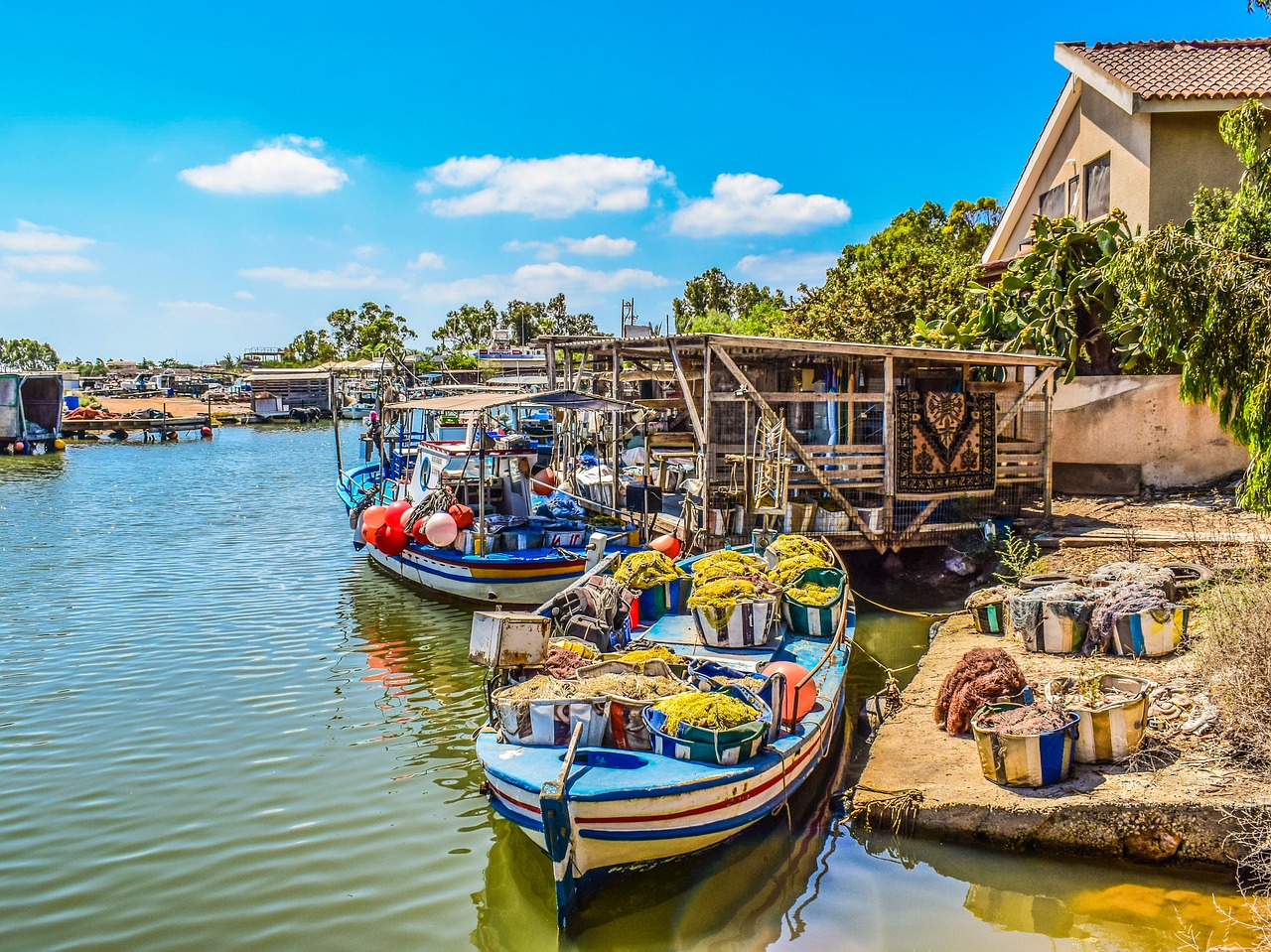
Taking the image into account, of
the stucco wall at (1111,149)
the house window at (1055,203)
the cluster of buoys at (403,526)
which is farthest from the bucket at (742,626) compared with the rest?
the house window at (1055,203)

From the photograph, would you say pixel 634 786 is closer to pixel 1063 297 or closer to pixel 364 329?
pixel 1063 297

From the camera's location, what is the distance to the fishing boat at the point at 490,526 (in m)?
14.5

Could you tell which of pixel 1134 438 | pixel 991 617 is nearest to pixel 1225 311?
pixel 991 617

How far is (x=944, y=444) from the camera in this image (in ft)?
51.3

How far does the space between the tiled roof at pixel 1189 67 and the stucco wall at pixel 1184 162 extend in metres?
0.58

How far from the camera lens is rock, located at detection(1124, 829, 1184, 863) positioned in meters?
6.55

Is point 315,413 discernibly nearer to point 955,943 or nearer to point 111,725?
point 111,725

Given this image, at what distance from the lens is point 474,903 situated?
683 centimetres

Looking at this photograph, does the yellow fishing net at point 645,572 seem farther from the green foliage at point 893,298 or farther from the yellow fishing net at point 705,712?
the green foliage at point 893,298

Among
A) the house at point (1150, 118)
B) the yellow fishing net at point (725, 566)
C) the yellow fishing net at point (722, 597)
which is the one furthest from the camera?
the house at point (1150, 118)

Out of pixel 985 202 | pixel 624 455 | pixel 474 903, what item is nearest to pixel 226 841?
pixel 474 903

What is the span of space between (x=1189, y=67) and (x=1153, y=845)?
18.8 metres

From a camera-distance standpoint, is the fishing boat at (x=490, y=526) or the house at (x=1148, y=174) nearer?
the fishing boat at (x=490, y=526)

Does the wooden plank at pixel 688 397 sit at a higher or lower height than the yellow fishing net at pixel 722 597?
higher
